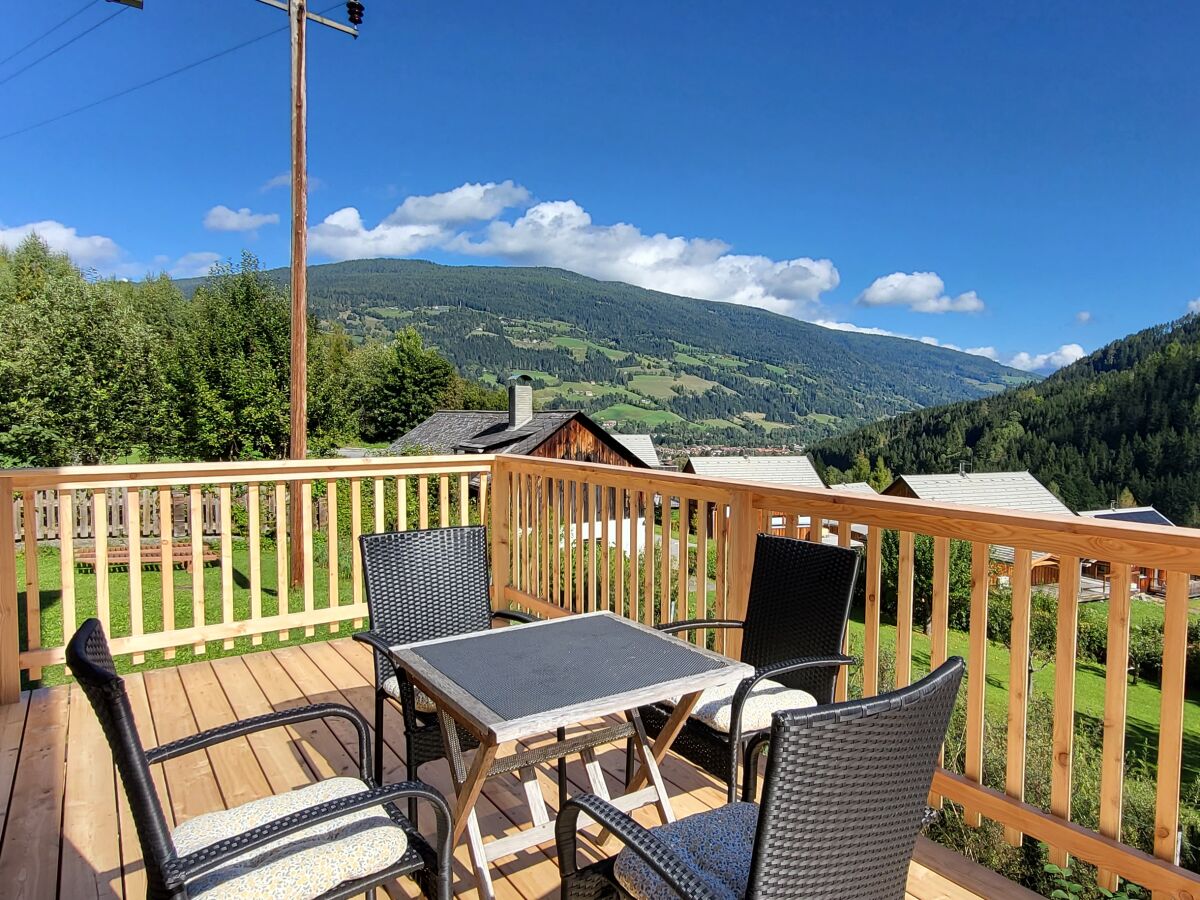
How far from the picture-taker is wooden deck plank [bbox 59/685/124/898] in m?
2.11

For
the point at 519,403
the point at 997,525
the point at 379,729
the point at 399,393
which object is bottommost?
the point at 379,729

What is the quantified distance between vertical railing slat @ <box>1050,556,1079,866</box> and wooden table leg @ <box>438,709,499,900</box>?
1.58 meters

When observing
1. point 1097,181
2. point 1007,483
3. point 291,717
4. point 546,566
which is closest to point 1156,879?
point 291,717

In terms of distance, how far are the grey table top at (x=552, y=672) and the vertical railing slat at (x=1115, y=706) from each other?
0.96 metres

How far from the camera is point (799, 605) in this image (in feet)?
8.18

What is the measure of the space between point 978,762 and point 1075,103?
102413 mm

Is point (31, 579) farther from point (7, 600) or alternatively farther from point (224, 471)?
point (224, 471)

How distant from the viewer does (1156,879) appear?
1.83 m

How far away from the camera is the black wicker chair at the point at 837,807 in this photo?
1.05 metres

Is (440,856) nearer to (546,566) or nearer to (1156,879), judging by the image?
(1156,879)

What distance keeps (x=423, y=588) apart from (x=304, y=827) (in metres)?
1.55

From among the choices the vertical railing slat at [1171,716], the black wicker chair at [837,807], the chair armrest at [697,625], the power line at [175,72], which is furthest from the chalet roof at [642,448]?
the black wicker chair at [837,807]

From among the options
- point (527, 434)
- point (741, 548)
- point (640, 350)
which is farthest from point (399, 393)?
point (741, 548)

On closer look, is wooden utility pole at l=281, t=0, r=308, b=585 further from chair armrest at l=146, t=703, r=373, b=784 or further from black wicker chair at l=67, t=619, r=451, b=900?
black wicker chair at l=67, t=619, r=451, b=900
